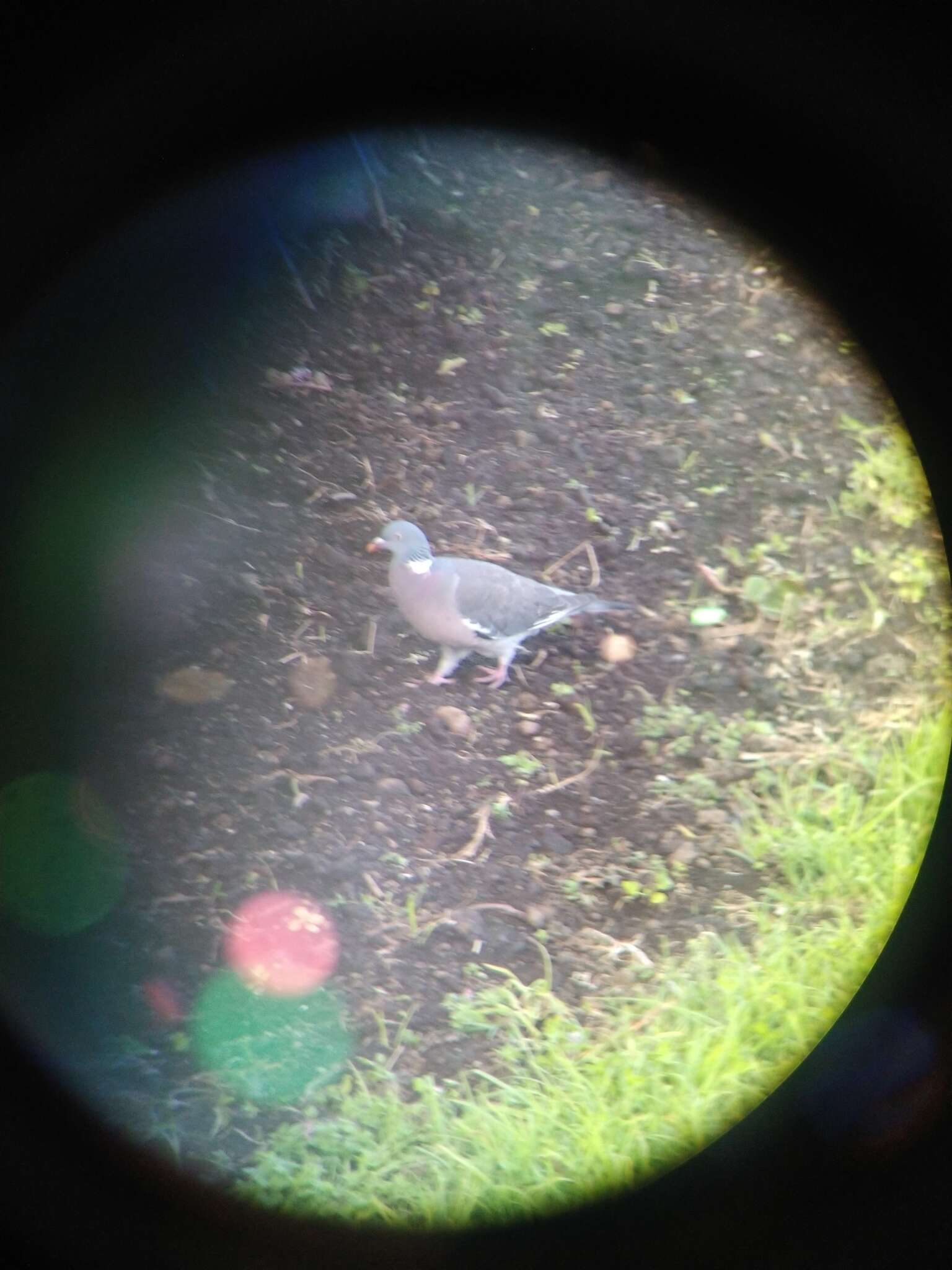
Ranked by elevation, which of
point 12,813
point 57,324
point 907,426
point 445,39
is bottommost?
point 12,813

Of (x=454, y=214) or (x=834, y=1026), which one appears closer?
(x=834, y=1026)

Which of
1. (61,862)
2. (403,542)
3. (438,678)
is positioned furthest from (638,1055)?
(61,862)

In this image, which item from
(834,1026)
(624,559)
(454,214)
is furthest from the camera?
(454,214)

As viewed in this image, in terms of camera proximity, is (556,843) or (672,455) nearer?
(556,843)

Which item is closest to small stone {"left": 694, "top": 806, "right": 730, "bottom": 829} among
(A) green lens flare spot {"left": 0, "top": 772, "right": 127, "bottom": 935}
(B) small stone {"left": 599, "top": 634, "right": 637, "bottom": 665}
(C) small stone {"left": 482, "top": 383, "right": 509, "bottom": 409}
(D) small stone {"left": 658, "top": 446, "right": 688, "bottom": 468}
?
(B) small stone {"left": 599, "top": 634, "right": 637, "bottom": 665}

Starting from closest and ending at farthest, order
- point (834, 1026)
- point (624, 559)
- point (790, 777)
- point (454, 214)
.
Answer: point (834, 1026) → point (790, 777) → point (624, 559) → point (454, 214)

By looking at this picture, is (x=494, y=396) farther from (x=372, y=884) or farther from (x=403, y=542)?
(x=372, y=884)

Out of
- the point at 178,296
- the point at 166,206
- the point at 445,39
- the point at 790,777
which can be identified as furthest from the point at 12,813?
the point at 445,39

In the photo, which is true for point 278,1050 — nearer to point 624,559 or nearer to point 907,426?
point 624,559
